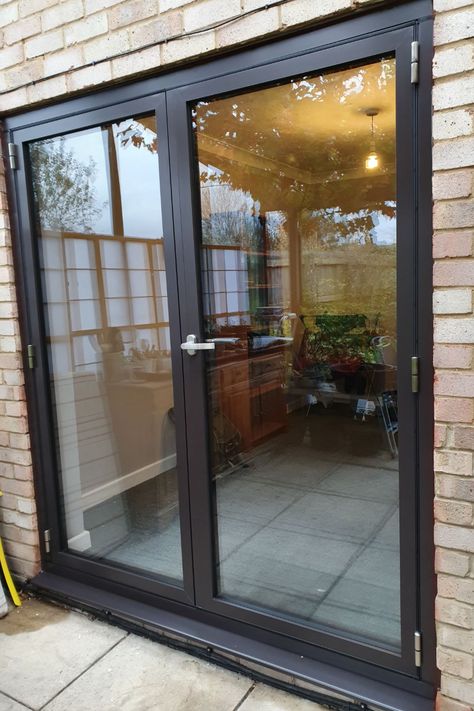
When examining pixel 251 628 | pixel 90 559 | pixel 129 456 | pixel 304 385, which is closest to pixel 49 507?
pixel 90 559

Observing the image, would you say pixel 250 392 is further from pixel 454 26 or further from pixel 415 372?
pixel 454 26

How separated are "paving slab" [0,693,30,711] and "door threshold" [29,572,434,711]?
48 cm

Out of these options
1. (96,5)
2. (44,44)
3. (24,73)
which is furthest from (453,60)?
(24,73)

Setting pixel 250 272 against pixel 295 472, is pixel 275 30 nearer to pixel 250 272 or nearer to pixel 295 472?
pixel 250 272

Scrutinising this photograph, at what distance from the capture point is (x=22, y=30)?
214 centimetres

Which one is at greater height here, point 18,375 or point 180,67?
point 180,67

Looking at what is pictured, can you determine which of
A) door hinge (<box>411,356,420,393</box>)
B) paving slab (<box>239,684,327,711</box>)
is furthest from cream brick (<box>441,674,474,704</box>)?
door hinge (<box>411,356,420,393</box>)

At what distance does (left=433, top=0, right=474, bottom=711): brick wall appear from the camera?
1392mm

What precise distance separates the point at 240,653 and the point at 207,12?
7.10 ft

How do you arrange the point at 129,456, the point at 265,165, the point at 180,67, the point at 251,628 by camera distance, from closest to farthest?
the point at 180,67 < the point at 251,628 < the point at 129,456 < the point at 265,165

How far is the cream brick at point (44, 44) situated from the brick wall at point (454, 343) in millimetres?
1386

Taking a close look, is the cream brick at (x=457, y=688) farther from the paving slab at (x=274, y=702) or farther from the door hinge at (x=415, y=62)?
the door hinge at (x=415, y=62)

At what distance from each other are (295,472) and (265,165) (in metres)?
1.47

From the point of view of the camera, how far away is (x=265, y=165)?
267 cm
